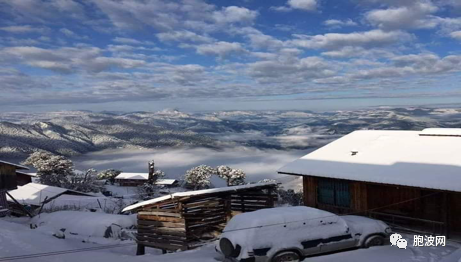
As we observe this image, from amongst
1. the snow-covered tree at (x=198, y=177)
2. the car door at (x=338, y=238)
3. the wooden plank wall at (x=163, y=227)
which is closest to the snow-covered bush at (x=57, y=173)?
the snow-covered tree at (x=198, y=177)

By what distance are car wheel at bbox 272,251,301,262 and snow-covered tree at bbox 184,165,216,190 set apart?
61323 millimetres

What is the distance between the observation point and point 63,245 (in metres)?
18.1

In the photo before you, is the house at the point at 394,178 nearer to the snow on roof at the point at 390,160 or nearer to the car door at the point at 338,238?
the snow on roof at the point at 390,160

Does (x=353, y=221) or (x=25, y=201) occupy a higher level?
(x=353, y=221)

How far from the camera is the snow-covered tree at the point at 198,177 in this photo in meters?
73.1

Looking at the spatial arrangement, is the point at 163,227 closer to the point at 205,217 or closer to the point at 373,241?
the point at 205,217

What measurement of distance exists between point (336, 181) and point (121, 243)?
12519 mm

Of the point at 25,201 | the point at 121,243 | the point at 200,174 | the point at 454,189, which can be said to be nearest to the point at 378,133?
the point at 454,189

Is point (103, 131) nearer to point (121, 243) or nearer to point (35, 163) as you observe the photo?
point (35, 163)

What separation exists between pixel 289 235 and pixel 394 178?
245 inches

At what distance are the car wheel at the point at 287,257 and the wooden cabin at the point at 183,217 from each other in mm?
5745

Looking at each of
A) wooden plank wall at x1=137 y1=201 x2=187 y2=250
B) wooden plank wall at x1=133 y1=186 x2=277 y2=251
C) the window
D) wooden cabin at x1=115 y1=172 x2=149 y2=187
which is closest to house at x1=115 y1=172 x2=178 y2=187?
wooden cabin at x1=115 y1=172 x2=149 y2=187

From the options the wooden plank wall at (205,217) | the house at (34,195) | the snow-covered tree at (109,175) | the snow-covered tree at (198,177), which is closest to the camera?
the wooden plank wall at (205,217)

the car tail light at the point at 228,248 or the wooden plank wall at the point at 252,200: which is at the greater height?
the car tail light at the point at 228,248
